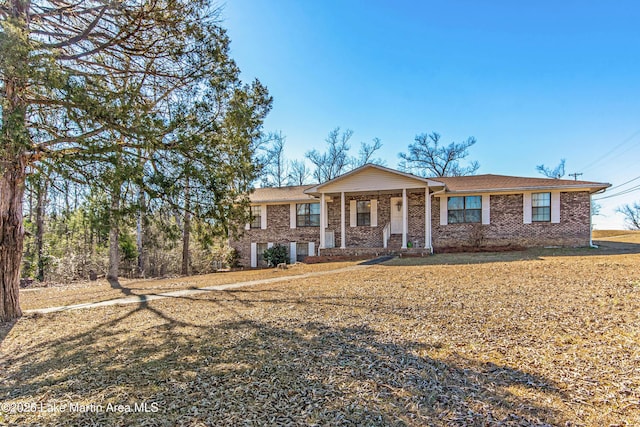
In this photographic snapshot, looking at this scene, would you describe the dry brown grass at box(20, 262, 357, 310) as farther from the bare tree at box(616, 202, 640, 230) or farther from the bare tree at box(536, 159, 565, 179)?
the bare tree at box(616, 202, 640, 230)

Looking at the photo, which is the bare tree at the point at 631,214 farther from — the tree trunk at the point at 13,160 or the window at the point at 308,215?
the tree trunk at the point at 13,160

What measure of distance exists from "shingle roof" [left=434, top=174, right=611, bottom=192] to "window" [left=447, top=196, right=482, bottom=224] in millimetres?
582

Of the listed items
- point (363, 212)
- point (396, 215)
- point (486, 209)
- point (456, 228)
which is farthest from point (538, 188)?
point (363, 212)

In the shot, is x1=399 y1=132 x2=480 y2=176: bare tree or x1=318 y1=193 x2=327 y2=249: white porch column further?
x1=399 y1=132 x2=480 y2=176: bare tree

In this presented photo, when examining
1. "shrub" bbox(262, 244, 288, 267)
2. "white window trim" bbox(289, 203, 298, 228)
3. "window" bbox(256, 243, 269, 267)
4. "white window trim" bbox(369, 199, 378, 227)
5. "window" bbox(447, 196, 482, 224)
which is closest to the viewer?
"window" bbox(447, 196, 482, 224)

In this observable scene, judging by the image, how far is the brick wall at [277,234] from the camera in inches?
739

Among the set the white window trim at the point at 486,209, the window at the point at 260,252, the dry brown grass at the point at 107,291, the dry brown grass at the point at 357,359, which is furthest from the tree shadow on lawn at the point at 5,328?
the white window trim at the point at 486,209

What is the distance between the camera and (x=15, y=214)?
6.77 meters

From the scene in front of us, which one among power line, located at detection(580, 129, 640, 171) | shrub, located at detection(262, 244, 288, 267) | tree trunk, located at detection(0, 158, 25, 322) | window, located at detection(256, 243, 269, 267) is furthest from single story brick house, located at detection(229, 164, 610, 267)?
power line, located at detection(580, 129, 640, 171)

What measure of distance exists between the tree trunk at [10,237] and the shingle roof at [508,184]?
1548 cm

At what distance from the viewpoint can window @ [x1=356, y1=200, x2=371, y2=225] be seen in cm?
1770

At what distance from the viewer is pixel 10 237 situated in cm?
666

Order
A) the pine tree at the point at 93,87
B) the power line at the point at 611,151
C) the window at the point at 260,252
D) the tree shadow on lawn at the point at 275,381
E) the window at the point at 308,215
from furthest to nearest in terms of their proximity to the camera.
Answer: the power line at the point at 611,151
the window at the point at 260,252
the window at the point at 308,215
the pine tree at the point at 93,87
the tree shadow on lawn at the point at 275,381

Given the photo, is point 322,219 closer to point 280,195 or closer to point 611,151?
point 280,195
